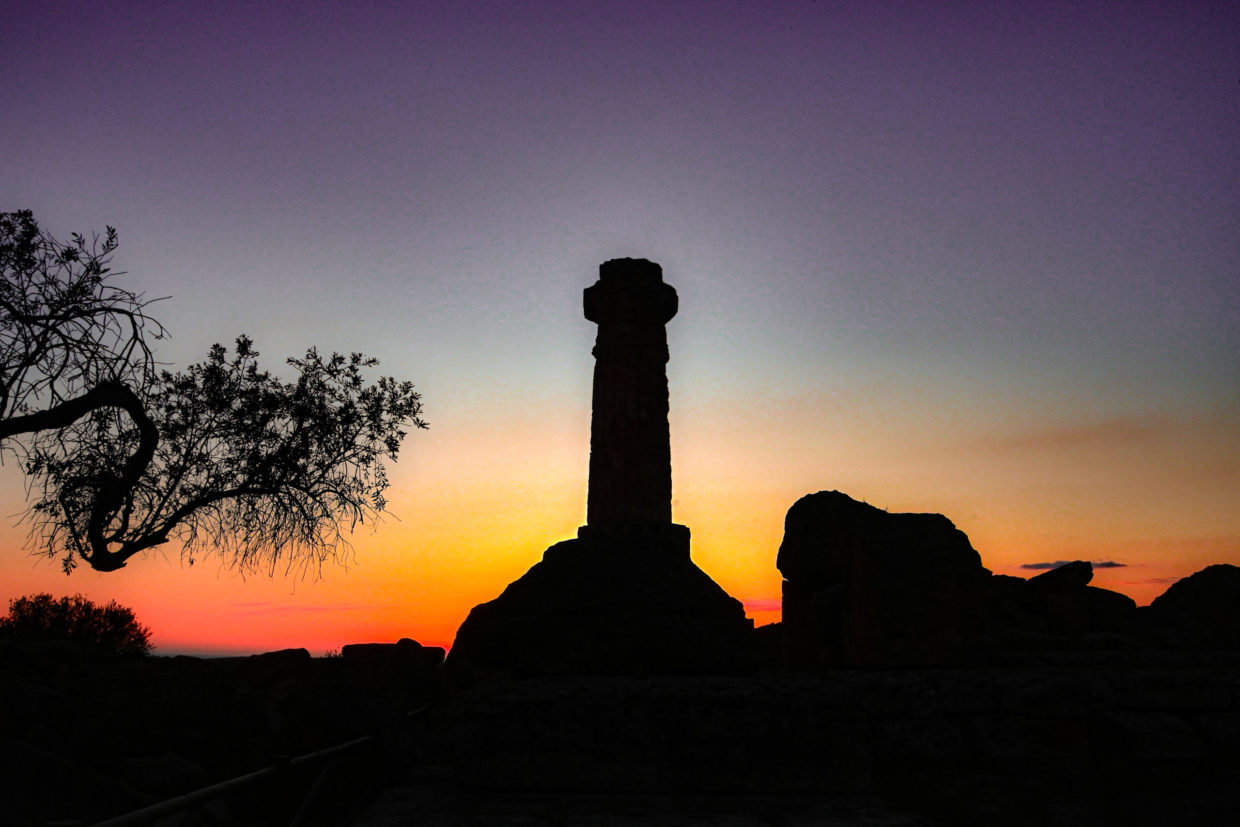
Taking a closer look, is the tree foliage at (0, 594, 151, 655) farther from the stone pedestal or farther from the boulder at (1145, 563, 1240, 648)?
the boulder at (1145, 563, 1240, 648)

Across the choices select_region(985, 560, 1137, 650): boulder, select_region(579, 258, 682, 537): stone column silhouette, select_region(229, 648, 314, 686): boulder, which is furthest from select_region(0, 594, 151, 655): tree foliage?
select_region(985, 560, 1137, 650): boulder

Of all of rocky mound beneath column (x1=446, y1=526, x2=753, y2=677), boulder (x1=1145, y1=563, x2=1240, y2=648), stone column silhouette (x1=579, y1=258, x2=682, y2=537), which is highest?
stone column silhouette (x1=579, y1=258, x2=682, y2=537)

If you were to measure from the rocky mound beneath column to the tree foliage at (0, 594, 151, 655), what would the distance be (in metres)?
10.4

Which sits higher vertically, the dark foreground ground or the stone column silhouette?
the stone column silhouette

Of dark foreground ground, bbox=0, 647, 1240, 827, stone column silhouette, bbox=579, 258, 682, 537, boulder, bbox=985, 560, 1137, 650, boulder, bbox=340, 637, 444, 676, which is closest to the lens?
dark foreground ground, bbox=0, 647, 1240, 827

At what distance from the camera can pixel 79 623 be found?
44.2 feet

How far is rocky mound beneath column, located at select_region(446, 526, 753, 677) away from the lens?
430 centimetres

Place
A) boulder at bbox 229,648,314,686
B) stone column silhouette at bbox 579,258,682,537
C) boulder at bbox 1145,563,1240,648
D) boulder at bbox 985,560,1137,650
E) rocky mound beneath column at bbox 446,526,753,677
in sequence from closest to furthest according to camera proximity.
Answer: rocky mound beneath column at bbox 446,526,753,677, stone column silhouette at bbox 579,258,682,537, boulder at bbox 1145,563,1240,648, boulder at bbox 985,560,1137,650, boulder at bbox 229,648,314,686

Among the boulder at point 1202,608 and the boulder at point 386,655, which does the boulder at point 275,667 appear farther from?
the boulder at point 1202,608

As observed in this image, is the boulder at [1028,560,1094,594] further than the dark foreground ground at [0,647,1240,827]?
Yes

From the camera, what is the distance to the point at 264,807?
562cm

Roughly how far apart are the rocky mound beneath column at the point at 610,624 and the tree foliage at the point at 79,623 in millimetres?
10405

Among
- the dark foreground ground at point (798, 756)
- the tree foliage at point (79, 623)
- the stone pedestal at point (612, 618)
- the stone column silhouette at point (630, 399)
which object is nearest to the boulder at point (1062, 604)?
the dark foreground ground at point (798, 756)

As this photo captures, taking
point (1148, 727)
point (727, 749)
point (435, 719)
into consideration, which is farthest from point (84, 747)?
point (1148, 727)
